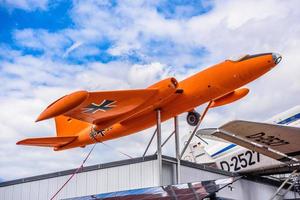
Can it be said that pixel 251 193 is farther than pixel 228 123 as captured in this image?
Yes

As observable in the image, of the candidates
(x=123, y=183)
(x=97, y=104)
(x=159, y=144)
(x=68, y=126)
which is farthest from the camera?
(x=68, y=126)

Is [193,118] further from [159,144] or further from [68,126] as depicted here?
[68,126]

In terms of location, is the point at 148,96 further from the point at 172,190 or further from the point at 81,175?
the point at 81,175

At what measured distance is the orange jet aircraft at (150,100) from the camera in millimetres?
11891

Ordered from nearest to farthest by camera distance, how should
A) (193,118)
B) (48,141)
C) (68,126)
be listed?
(193,118), (48,141), (68,126)

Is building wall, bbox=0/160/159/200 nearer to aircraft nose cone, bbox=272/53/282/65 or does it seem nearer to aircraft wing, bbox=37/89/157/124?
aircraft wing, bbox=37/89/157/124

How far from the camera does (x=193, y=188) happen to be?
11.8m

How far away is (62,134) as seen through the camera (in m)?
16.5

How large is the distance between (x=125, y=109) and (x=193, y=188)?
3.11 meters

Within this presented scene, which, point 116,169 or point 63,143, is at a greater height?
point 63,143

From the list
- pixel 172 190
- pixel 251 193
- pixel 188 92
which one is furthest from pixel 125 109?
pixel 251 193

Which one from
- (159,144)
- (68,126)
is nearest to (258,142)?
(159,144)

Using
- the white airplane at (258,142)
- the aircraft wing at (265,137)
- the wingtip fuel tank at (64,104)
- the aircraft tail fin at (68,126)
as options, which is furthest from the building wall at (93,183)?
the wingtip fuel tank at (64,104)

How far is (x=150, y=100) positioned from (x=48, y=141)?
423cm
